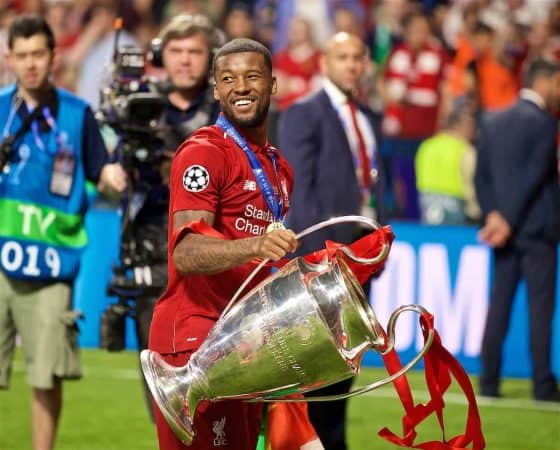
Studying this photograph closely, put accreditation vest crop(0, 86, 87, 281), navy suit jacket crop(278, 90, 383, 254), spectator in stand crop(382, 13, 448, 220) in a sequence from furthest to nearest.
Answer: spectator in stand crop(382, 13, 448, 220) → navy suit jacket crop(278, 90, 383, 254) → accreditation vest crop(0, 86, 87, 281)

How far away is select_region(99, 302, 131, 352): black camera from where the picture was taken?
720 centimetres

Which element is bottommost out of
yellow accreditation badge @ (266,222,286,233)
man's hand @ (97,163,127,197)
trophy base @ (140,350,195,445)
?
trophy base @ (140,350,195,445)

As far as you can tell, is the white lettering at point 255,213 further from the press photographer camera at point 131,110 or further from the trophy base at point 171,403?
the press photographer camera at point 131,110

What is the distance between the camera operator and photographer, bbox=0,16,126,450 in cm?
30

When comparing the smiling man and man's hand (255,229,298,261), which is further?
the smiling man

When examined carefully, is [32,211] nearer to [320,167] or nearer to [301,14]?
[320,167]

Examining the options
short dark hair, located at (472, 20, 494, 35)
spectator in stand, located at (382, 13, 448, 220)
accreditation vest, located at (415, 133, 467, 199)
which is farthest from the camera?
spectator in stand, located at (382, 13, 448, 220)

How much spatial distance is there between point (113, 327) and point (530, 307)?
4056 mm

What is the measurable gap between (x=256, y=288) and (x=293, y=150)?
11.7 ft

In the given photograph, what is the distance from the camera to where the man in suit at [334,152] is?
7785 millimetres

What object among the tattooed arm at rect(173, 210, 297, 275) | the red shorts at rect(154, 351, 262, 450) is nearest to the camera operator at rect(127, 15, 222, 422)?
the red shorts at rect(154, 351, 262, 450)

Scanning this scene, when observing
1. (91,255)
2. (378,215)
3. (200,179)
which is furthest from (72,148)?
(91,255)

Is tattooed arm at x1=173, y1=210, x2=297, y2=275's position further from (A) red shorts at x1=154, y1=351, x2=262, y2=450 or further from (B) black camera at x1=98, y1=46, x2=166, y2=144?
(B) black camera at x1=98, y1=46, x2=166, y2=144

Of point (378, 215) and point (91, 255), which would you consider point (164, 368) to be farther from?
point (91, 255)
